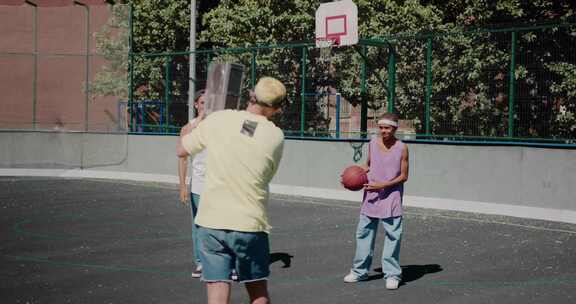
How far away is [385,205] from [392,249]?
46cm

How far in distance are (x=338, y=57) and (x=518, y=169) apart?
21.1ft

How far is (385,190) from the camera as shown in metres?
7.98

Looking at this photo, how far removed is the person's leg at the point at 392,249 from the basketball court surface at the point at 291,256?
18 centimetres

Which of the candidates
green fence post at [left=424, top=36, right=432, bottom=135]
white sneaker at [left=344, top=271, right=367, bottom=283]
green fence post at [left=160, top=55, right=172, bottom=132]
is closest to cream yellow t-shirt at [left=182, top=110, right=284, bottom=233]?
white sneaker at [left=344, top=271, right=367, bottom=283]

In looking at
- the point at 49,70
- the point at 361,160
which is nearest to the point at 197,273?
the point at 361,160

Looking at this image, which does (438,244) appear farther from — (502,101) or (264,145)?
(264,145)

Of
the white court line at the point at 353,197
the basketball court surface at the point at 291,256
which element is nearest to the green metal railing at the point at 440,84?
the white court line at the point at 353,197

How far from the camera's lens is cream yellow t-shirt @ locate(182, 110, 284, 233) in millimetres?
4539

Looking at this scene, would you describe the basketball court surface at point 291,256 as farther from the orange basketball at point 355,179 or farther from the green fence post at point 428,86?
the green fence post at point 428,86

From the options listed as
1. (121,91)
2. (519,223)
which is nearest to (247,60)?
(121,91)

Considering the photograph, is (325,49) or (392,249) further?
(325,49)

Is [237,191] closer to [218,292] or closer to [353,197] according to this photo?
[218,292]

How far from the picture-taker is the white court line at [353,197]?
45.9 ft

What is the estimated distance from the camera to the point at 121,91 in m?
26.1
